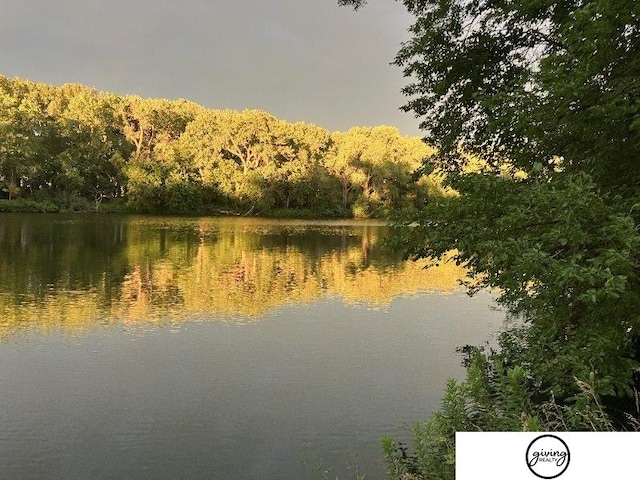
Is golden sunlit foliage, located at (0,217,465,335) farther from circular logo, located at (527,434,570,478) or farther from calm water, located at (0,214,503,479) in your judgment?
circular logo, located at (527,434,570,478)

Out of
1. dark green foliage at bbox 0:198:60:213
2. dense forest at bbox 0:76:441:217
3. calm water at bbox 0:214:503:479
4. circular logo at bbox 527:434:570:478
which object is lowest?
calm water at bbox 0:214:503:479

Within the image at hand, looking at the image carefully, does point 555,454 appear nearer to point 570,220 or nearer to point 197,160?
point 570,220

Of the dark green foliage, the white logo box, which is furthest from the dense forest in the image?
the white logo box

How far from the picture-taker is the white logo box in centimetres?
178

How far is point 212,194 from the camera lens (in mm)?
82438

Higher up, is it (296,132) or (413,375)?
(296,132)

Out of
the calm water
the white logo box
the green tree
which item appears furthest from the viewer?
the calm water

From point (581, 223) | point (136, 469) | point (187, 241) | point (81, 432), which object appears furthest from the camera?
point (187, 241)

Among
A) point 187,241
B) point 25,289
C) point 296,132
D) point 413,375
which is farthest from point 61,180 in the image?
point 413,375

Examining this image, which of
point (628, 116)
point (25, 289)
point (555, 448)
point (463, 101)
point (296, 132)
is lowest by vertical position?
point (25, 289)

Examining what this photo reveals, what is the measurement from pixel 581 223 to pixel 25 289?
19.7 m

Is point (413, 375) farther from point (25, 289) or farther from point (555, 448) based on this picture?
point (25, 289)

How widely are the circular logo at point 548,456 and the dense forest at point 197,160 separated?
71096 mm

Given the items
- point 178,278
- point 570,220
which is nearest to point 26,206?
point 178,278
